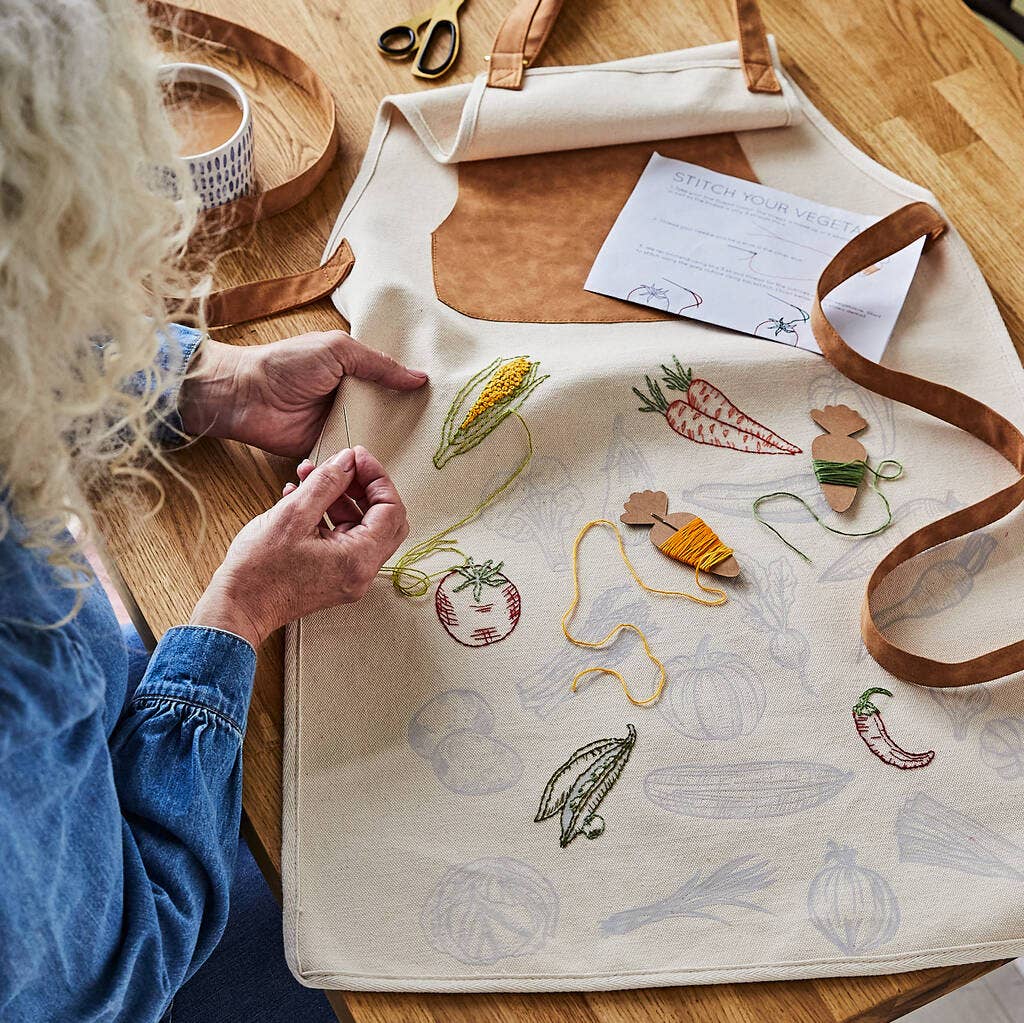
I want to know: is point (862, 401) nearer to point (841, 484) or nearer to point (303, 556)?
point (841, 484)

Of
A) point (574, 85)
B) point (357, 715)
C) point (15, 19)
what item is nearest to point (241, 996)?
point (357, 715)

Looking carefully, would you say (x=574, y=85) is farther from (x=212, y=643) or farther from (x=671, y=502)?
(x=212, y=643)

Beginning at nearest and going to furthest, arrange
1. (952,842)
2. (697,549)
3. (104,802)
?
1. (104,802)
2. (952,842)
3. (697,549)

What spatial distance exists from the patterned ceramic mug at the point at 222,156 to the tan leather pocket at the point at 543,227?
8.3 inches

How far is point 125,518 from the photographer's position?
94cm

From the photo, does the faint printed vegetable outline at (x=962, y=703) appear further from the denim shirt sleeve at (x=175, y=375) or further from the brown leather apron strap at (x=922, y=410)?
the denim shirt sleeve at (x=175, y=375)

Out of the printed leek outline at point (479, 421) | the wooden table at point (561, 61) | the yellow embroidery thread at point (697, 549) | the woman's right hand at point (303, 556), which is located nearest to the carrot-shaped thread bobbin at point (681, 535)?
the yellow embroidery thread at point (697, 549)

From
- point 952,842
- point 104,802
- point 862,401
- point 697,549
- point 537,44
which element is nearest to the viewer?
point 104,802

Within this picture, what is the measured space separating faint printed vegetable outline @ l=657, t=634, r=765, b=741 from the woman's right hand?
27 cm

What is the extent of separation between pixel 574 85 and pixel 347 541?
62 cm

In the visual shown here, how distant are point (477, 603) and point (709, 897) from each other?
298 millimetres

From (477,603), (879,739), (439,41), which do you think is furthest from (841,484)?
(439,41)

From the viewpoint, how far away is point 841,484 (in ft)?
3.17

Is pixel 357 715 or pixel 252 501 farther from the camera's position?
pixel 252 501
